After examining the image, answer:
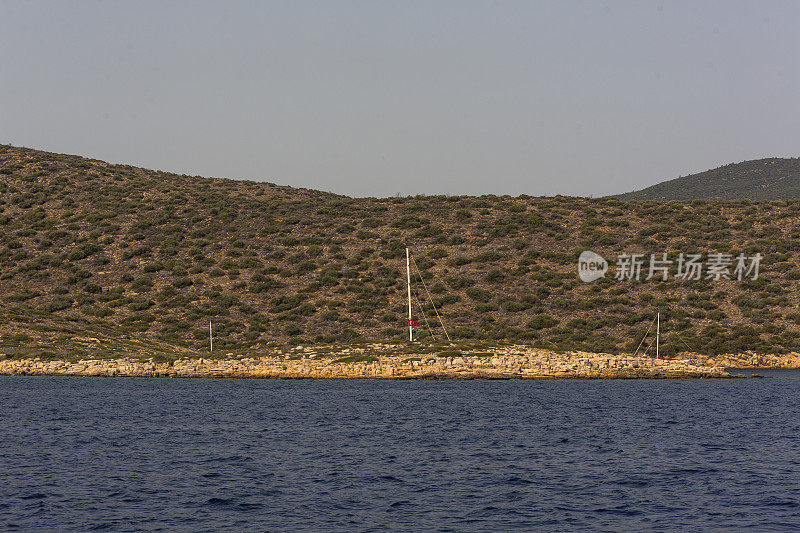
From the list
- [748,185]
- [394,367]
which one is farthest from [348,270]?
[748,185]

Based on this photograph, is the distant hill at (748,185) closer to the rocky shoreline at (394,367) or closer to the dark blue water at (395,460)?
the rocky shoreline at (394,367)

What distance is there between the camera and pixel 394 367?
206 ft

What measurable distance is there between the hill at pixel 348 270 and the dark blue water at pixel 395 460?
2103cm

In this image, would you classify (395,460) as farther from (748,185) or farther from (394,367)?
(748,185)

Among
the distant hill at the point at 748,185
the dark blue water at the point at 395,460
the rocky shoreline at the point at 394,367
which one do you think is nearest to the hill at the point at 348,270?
the rocky shoreline at the point at 394,367

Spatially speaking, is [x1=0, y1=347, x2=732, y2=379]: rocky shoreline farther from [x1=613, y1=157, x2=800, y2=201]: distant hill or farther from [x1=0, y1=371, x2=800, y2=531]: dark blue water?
[x1=613, y1=157, x2=800, y2=201]: distant hill

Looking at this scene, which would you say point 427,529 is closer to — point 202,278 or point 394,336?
point 394,336

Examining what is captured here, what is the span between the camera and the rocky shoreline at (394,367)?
6244 centimetres

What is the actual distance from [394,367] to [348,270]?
89.9 ft

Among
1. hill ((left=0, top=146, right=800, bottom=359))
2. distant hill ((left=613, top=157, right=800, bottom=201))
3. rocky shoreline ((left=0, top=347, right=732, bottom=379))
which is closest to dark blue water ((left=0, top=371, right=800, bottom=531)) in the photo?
rocky shoreline ((left=0, top=347, right=732, bottom=379))

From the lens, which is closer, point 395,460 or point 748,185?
point 395,460

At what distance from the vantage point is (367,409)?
45094 millimetres

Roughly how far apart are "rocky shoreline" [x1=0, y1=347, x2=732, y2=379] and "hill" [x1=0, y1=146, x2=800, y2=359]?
257cm

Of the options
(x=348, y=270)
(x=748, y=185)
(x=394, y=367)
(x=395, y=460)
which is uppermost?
(x=748, y=185)
